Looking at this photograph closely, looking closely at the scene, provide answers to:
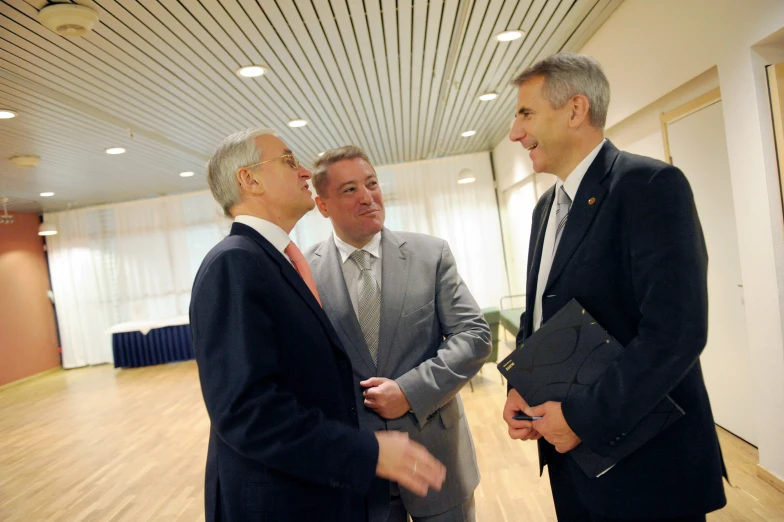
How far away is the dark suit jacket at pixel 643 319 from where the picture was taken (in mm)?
1096

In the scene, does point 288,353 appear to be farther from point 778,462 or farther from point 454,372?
point 778,462

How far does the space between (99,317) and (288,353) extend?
1301 cm

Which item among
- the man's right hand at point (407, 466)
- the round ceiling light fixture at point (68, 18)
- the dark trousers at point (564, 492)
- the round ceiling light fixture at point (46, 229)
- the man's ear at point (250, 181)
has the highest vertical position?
the round ceiling light fixture at point (68, 18)

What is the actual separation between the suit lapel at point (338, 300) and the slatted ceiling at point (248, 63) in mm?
2440

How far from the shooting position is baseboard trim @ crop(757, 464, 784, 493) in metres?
3.13

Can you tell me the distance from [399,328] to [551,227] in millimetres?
607

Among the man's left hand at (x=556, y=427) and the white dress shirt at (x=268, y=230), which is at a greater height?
the white dress shirt at (x=268, y=230)

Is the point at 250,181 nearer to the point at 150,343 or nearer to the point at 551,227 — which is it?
the point at 551,227

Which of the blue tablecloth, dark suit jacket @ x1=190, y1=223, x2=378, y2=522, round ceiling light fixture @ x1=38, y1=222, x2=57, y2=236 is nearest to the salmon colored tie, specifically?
dark suit jacket @ x1=190, y1=223, x2=378, y2=522

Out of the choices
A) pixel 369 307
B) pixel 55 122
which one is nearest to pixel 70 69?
pixel 55 122

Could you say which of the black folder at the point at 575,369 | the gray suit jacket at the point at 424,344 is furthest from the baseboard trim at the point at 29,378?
the black folder at the point at 575,369

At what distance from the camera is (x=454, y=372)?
1728 millimetres

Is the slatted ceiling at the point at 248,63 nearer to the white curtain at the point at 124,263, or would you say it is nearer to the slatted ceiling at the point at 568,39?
the slatted ceiling at the point at 568,39

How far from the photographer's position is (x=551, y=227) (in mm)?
1482
